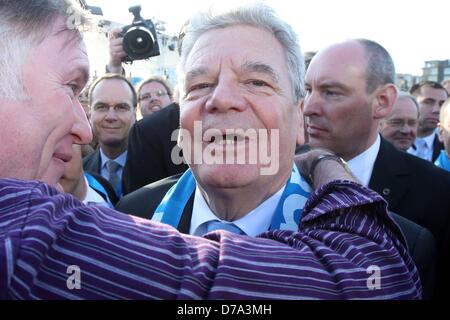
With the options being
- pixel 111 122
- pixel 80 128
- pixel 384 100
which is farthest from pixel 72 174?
pixel 384 100

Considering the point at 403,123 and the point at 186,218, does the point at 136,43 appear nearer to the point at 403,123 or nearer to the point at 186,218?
the point at 186,218

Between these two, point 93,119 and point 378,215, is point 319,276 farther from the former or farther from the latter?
point 93,119

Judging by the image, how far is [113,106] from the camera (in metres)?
4.24

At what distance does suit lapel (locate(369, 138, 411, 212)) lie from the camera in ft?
7.77

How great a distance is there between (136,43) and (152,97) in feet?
4.90

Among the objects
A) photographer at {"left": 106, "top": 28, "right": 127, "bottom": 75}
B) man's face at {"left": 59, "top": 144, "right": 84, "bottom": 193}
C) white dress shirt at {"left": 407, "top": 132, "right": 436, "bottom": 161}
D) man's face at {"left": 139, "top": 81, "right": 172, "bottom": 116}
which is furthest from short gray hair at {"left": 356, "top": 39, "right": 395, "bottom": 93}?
white dress shirt at {"left": 407, "top": 132, "right": 436, "bottom": 161}

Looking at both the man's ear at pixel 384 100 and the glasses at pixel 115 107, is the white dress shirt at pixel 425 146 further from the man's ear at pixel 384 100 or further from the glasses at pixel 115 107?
the glasses at pixel 115 107

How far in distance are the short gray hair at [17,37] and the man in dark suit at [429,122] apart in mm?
5227

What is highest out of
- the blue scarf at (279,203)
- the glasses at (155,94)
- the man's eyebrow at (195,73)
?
the man's eyebrow at (195,73)

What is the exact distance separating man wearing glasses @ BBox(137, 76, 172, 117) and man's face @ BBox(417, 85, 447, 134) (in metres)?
3.30

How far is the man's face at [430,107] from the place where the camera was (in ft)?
19.6

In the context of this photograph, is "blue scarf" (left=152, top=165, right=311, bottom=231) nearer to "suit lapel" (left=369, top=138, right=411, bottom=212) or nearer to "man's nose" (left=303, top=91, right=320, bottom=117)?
"suit lapel" (left=369, top=138, right=411, bottom=212)

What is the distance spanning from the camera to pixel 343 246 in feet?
3.33

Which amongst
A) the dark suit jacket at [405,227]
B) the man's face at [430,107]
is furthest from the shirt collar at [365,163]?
the man's face at [430,107]
